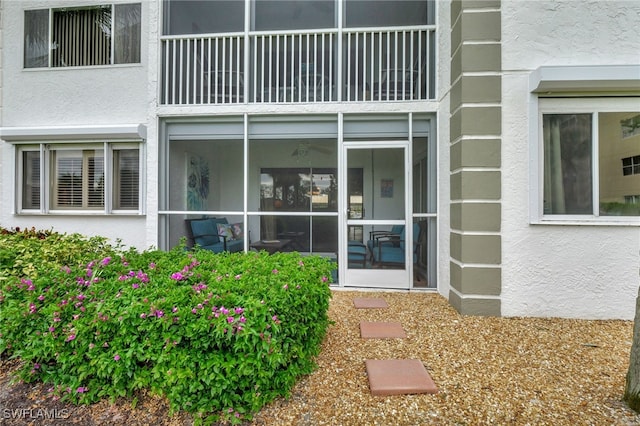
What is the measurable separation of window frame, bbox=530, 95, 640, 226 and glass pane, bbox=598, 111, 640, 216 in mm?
58

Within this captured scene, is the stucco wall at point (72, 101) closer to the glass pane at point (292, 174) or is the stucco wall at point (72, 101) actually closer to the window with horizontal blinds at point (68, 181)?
the window with horizontal blinds at point (68, 181)

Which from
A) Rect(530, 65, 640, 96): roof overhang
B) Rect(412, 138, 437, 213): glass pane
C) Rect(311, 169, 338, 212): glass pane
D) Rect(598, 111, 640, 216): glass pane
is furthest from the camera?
Rect(311, 169, 338, 212): glass pane

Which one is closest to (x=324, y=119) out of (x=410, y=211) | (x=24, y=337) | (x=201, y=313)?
(x=410, y=211)

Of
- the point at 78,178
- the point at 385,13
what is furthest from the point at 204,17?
the point at 78,178

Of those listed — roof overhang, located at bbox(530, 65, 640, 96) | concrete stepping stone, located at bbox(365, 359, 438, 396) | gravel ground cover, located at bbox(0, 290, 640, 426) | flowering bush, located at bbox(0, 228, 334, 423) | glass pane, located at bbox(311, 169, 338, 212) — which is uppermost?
roof overhang, located at bbox(530, 65, 640, 96)

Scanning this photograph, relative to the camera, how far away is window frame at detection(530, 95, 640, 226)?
3959mm

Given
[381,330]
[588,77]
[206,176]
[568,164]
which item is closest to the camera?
[381,330]

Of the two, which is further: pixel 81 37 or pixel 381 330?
pixel 81 37

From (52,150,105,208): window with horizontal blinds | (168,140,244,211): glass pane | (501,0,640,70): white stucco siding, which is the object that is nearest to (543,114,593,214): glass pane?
(501,0,640,70): white stucco siding

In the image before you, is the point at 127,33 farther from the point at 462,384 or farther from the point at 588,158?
the point at 588,158

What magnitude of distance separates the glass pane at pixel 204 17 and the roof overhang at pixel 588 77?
4930 millimetres

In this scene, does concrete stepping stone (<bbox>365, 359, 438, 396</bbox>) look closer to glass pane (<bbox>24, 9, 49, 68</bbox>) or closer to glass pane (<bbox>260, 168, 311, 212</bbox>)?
glass pane (<bbox>260, 168, 311, 212</bbox>)

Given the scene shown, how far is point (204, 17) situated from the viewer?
603 cm

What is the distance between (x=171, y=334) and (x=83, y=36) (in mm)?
6859
